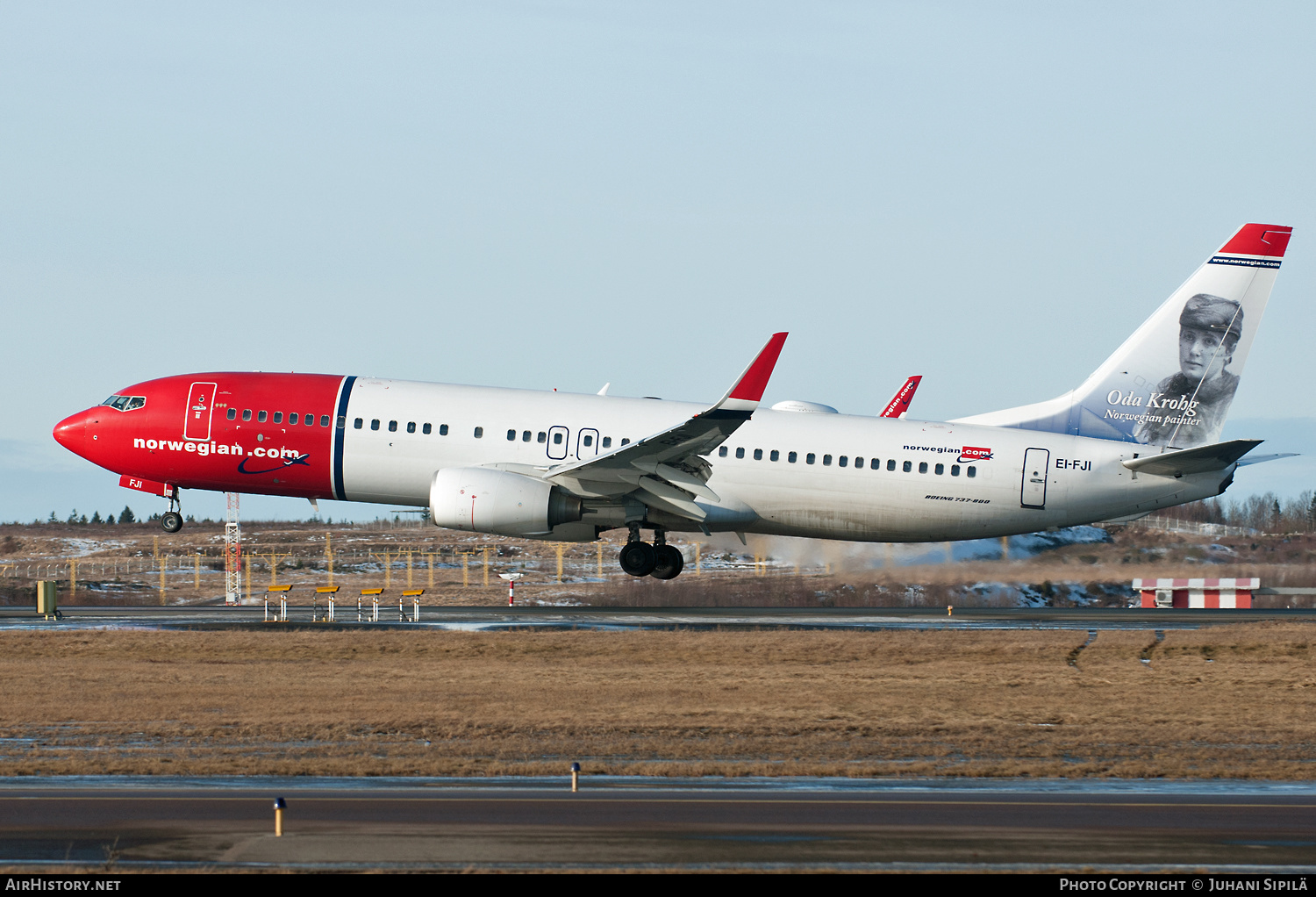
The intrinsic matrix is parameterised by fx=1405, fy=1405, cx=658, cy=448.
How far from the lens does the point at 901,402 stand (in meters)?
40.4

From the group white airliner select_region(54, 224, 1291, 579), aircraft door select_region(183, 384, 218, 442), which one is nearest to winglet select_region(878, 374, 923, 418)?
white airliner select_region(54, 224, 1291, 579)

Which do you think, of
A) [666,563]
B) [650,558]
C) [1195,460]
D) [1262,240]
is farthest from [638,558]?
[1262,240]

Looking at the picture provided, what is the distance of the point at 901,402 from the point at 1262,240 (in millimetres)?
10372

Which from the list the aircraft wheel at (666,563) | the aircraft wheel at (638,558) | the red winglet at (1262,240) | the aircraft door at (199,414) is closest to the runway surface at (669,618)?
the aircraft wheel at (666,563)

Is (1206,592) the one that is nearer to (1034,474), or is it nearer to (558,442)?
(1034,474)

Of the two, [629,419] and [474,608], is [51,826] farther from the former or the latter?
[474,608]

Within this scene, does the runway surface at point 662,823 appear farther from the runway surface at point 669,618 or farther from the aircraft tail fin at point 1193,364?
the aircraft tail fin at point 1193,364

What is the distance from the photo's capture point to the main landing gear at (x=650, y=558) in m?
36.4

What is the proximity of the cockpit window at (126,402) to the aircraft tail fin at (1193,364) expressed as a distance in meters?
23.2

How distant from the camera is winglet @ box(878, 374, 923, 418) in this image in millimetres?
40219

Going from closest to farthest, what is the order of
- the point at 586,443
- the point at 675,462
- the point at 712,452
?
the point at 675,462 → the point at 712,452 → the point at 586,443

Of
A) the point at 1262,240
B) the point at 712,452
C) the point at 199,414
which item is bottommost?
the point at 712,452
